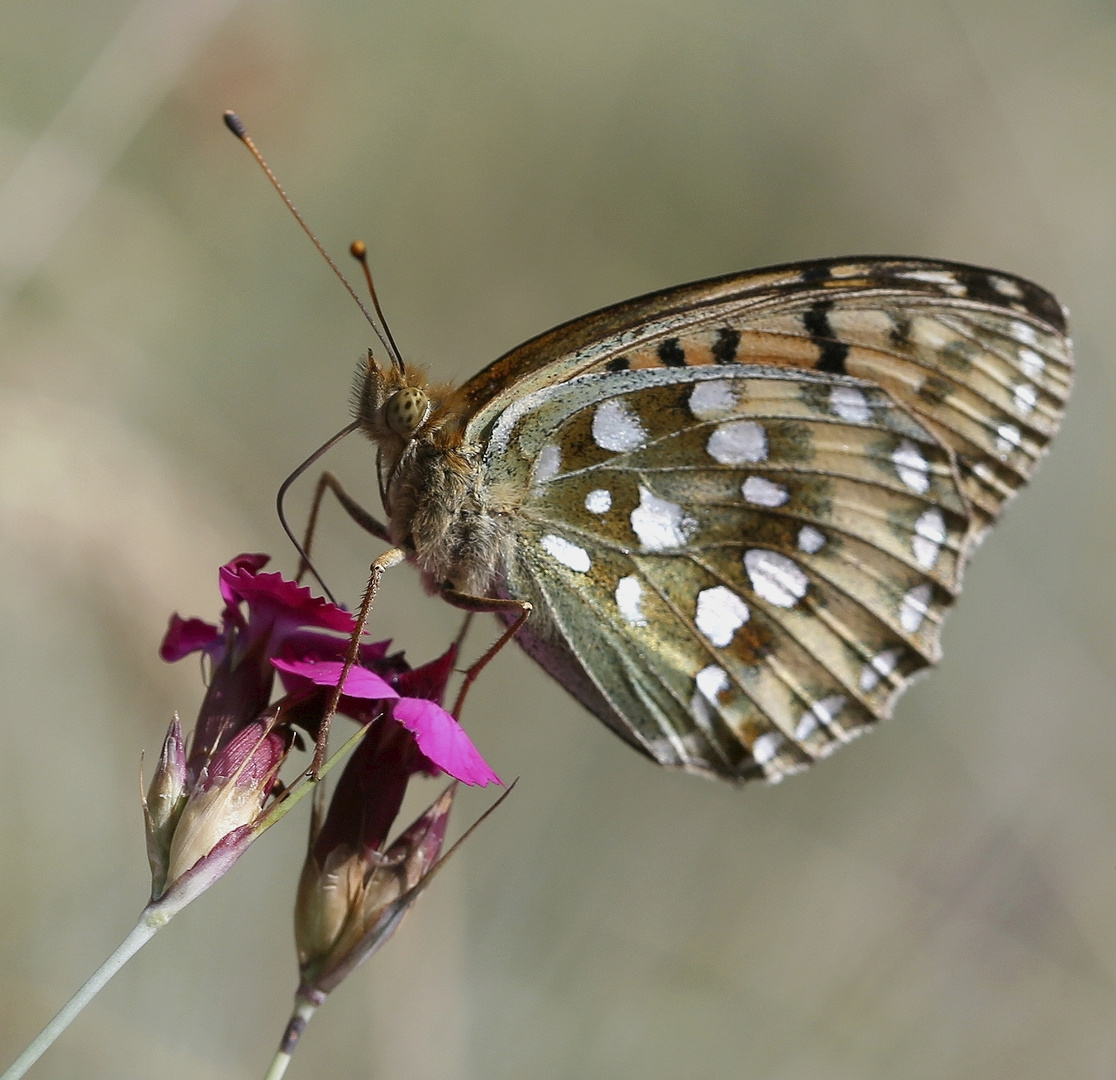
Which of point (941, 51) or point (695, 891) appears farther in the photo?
point (941, 51)

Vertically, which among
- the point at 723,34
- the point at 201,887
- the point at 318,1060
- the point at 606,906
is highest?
the point at 723,34

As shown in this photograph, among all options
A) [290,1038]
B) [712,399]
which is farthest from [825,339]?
[290,1038]

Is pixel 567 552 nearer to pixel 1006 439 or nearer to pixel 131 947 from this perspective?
pixel 1006 439

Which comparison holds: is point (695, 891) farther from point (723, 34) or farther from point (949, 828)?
point (723, 34)

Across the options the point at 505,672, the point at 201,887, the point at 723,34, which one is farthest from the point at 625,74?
the point at 201,887

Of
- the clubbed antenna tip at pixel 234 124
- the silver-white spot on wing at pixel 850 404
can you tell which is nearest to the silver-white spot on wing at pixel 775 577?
the silver-white spot on wing at pixel 850 404
